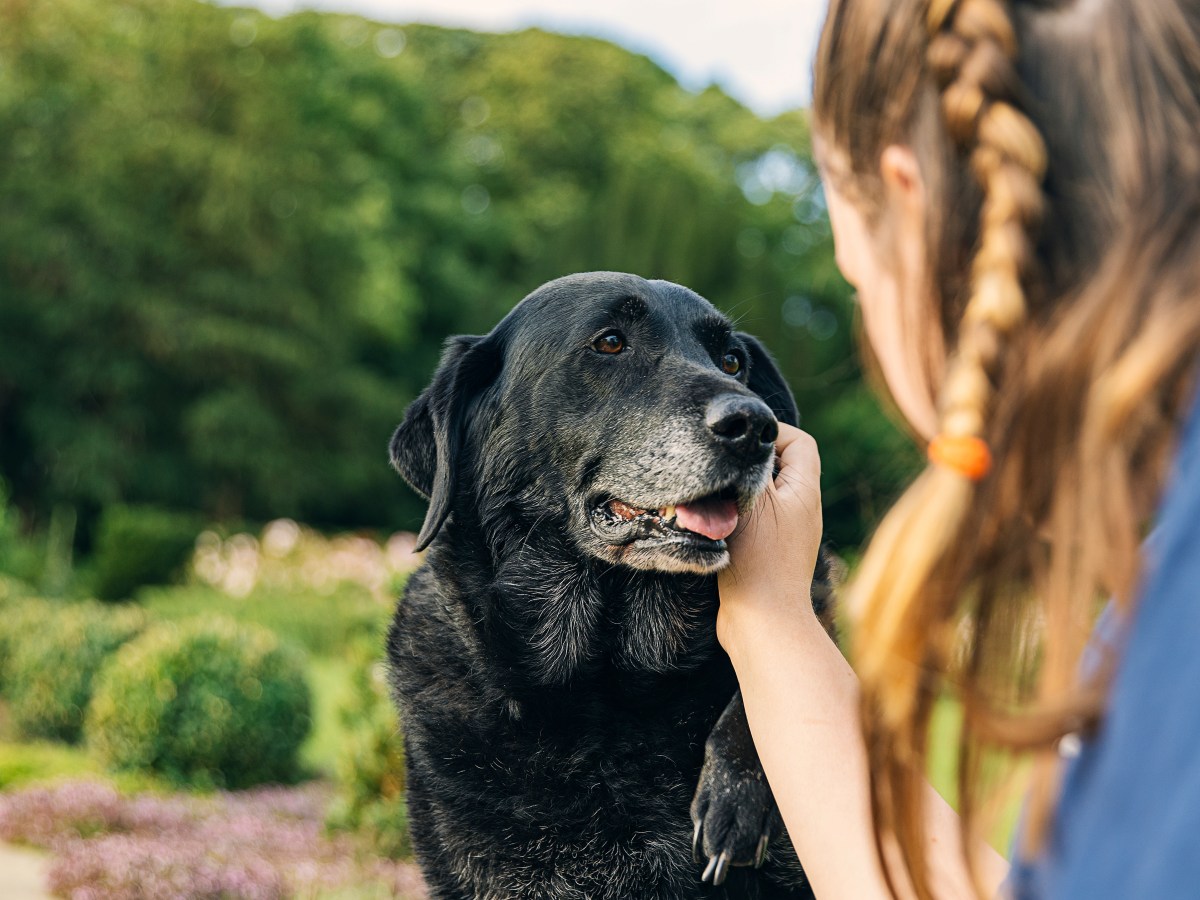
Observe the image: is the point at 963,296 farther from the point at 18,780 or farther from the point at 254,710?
the point at 18,780

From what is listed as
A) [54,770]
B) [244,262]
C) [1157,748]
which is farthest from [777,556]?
[244,262]

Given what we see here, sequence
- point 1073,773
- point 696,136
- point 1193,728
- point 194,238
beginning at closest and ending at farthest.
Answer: point 1193,728 → point 1073,773 → point 194,238 → point 696,136

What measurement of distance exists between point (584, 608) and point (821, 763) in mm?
1171

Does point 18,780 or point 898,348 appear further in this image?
point 18,780

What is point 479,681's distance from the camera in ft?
8.84

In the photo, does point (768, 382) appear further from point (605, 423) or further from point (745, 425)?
point (745, 425)

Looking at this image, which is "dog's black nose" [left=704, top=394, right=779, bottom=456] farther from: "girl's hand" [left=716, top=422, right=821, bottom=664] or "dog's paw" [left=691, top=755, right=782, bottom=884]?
"dog's paw" [left=691, top=755, right=782, bottom=884]

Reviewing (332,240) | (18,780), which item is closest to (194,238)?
(332,240)

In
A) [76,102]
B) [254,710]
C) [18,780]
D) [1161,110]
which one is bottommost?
[76,102]

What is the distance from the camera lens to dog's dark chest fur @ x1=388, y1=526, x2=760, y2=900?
2494 mm

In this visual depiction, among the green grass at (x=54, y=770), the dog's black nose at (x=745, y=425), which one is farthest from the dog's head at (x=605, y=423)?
the green grass at (x=54, y=770)

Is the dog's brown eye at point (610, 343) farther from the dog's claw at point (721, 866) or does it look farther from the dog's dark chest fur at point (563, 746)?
the dog's claw at point (721, 866)

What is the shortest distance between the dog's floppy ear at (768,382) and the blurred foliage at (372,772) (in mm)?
3086

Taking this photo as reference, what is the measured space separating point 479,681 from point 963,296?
5.65ft
